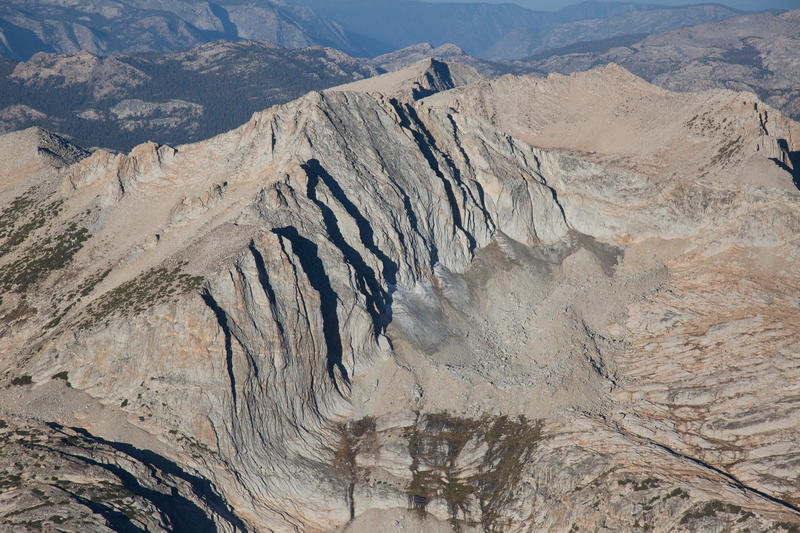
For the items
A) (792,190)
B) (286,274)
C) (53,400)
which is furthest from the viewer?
(792,190)

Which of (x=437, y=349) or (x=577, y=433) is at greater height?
(x=437, y=349)

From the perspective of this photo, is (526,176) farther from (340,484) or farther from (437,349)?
(340,484)

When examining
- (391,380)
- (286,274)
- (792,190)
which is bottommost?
(391,380)

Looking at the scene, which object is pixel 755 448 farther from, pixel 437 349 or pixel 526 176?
pixel 526 176

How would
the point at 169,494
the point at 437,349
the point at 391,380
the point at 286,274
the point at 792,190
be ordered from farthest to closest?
the point at 792,190 → the point at 437,349 → the point at 391,380 → the point at 286,274 → the point at 169,494

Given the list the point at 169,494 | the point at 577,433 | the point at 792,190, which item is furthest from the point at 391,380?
the point at 792,190

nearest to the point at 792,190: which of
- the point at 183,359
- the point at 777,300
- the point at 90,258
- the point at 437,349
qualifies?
the point at 777,300

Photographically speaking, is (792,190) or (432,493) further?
(792,190)
